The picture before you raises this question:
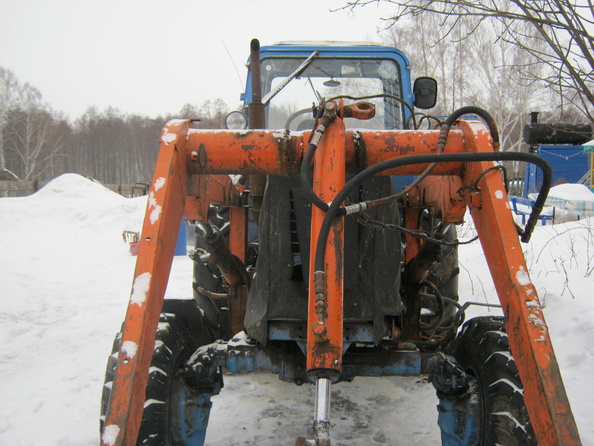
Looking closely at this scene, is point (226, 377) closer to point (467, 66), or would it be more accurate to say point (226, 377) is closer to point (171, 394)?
point (171, 394)

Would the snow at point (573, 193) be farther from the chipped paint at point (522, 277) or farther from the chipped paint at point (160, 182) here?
the chipped paint at point (160, 182)

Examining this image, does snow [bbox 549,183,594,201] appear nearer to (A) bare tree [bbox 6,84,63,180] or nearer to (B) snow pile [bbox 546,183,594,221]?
(B) snow pile [bbox 546,183,594,221]

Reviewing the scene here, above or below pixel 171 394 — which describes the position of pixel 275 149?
above

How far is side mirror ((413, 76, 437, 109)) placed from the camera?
3.46 metres

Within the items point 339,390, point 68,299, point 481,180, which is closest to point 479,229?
point 481,180

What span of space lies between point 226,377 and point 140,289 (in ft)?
8.29

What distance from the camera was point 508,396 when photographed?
199 cm

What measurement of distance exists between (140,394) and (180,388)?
29.3 inches

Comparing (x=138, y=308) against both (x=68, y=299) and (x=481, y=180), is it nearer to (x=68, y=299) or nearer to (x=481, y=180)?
(x=481, y=180)

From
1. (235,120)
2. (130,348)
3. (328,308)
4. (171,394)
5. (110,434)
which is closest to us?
(110,434)

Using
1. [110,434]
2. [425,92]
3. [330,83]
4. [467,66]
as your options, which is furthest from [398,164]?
[467,66]

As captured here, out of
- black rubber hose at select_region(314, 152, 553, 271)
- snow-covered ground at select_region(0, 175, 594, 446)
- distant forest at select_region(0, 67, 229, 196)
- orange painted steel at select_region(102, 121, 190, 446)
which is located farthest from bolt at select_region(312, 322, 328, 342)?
distant forest at select_region(0, 67, 229, 196)

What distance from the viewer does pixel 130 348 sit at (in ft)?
5.12

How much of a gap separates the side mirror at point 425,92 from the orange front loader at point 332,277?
1014mm
